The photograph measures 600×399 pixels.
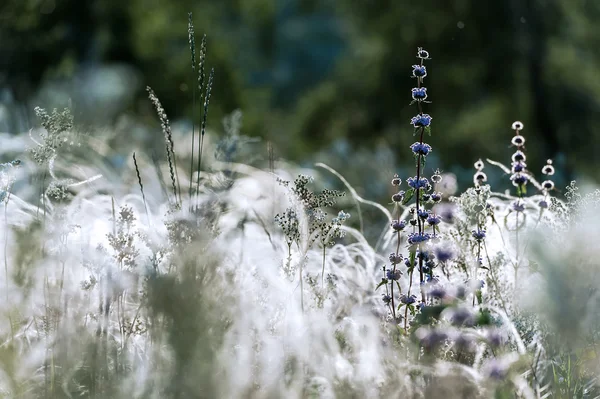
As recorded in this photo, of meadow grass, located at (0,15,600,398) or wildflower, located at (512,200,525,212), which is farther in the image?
wildflower, located at (512,200,525,212)

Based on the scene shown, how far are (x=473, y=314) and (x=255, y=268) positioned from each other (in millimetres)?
1085

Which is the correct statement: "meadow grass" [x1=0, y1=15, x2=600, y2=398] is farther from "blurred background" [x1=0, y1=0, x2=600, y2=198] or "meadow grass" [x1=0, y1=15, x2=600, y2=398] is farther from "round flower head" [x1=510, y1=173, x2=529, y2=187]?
"blurred background" [x1=0, y1=0, x2=600, y2=198]

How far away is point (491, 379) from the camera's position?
1.77 meters

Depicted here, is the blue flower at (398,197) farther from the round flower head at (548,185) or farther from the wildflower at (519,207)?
the round flower head at (548,185)

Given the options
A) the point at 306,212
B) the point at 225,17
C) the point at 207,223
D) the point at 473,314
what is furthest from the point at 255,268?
the point at 225,17

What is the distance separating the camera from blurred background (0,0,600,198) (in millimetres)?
7848

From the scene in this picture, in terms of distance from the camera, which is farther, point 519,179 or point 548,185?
point 548,185

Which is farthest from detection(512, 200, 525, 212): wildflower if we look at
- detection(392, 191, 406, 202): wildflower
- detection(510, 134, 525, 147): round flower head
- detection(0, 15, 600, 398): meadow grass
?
detection(392, 191, 406, 202): wildflower

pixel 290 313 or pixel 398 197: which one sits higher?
pixel 398 197

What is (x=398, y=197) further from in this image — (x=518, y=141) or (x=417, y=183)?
(x=518, y=141)

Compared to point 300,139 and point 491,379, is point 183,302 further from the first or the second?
point 300,139

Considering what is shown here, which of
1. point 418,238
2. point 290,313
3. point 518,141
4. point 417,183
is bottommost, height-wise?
point 290,313

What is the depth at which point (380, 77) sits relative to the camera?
9531 mm

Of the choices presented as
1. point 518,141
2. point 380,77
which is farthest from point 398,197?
point 380,77
